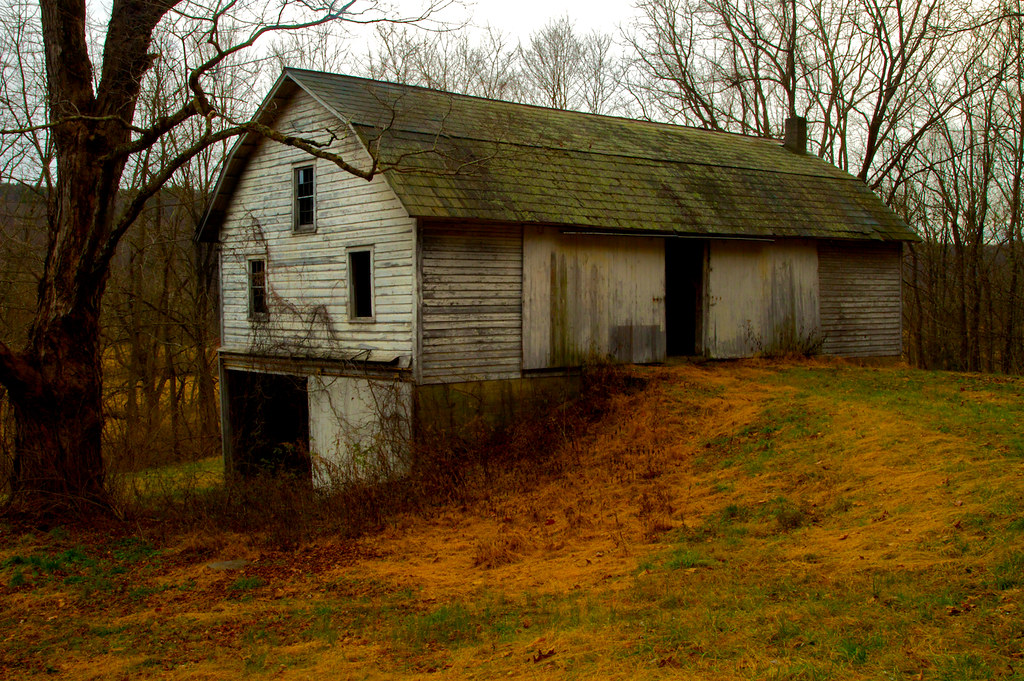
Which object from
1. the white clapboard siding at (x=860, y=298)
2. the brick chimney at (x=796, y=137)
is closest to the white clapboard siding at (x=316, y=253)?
the white clapboard siding at (x=860, y=298)

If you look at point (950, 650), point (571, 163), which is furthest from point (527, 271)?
point (950, 650)

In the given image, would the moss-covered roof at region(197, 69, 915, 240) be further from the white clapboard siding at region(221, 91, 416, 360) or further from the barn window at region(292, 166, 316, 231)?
the barn window at region(292, 166, 316, 231)

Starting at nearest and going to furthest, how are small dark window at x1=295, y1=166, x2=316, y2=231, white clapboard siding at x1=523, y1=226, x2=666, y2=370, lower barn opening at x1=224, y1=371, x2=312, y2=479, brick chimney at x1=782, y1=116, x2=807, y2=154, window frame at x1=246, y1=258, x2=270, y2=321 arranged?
1. white clapboard siding at x1=523, y1=226, x2=666, y2=370
2. small dark window at x1=295, y1=166, x2=316, y2=231
3. window frame at x1=246, y1=258, x2=270, y2=321
4. lower barn opening at x1=224, y1=371, x2=312, y2=479
5. brick chimney at x1=782, y1=116, x2=807, y2=154

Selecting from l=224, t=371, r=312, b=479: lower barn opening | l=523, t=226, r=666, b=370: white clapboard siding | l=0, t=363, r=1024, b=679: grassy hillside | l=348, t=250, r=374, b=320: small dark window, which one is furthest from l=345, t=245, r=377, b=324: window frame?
l=0, t=363, r=1024, b=679: grassy hillside

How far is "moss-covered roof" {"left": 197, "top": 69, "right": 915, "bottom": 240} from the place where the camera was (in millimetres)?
15773

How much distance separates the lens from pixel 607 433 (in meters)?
15.5

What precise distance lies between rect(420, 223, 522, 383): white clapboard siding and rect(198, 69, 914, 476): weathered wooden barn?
4cm

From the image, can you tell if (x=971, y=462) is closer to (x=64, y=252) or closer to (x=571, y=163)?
(x=571, y=163)

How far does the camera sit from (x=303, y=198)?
18188 millimetres

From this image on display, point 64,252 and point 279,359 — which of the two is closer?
point 64,252

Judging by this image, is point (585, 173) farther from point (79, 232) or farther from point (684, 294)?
point (79, 232)

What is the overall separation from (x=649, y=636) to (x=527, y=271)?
10333 mm

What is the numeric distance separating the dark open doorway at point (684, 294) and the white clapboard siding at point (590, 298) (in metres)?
1.21

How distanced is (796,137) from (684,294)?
6.96 meters
